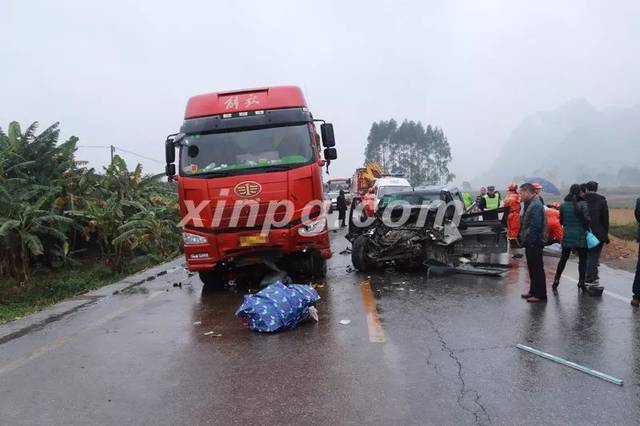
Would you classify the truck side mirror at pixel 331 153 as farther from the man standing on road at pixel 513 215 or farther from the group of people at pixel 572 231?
the man standing on road at pixel 513 215

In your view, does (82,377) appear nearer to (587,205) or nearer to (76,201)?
(587,205)

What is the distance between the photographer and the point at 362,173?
34562 mm

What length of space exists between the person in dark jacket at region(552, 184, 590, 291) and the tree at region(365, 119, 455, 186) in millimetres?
75189

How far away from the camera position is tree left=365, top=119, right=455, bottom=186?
83938 mm

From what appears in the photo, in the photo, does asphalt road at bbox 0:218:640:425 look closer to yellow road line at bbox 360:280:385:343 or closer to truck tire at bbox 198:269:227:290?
yellow road line at bbox 360:280:385:343

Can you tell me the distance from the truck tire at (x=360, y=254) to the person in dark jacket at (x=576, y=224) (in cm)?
340

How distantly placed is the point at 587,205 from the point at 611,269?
314 centimetres

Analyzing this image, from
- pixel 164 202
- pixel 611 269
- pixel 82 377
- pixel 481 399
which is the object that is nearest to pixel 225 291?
pixel 82 377

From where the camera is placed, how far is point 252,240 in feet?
27.3

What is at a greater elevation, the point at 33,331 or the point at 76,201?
the point at 76,201

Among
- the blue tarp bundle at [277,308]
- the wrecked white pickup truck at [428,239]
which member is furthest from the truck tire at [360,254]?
the blue tarp bundle at [277,308]

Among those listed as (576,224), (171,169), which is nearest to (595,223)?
(576,224)

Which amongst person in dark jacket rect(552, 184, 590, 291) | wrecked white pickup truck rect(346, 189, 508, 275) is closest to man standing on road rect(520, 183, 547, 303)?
person in dark jacket rect(552, 184, 590, 291)

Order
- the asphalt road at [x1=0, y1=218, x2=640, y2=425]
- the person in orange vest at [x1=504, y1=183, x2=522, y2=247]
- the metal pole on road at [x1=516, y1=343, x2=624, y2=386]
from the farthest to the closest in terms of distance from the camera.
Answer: the person in orange vest at [x1=504, y1=183, x2=522, y2=247], the metal pole on road at [x1=516, y1=343, x2=624, y2=386], the asphalt road at [x1=0, y1=218, x2=640, y2=425]
